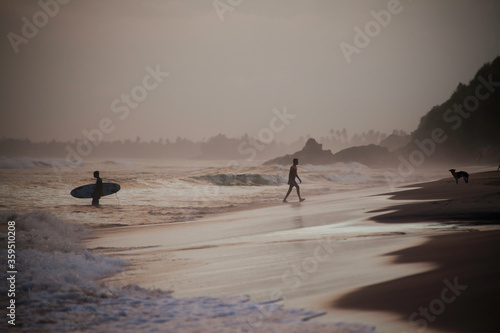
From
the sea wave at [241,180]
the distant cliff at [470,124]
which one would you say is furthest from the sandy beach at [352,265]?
the distant cliff at [470,124]

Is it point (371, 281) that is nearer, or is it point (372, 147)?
point (371, 281)

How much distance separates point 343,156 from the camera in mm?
104500

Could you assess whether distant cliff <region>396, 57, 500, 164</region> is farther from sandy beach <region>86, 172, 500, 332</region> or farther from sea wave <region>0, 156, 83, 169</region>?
sandy beach <region>86, 172, 500, 332</region>

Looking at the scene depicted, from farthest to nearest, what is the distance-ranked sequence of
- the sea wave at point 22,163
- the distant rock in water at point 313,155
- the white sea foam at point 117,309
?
the distant rock in water at point 313,155
the sea wave at point 22,163
the white sea foam at point 117,309

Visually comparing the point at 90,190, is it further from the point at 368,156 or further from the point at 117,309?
the point at 368,156

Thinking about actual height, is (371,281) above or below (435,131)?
below

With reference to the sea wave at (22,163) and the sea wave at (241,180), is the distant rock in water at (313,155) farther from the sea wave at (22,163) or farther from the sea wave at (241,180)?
the sea wave at (241,180)

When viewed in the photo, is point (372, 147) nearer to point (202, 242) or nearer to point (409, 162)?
point (409, 162)

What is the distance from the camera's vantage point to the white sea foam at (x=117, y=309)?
348cm

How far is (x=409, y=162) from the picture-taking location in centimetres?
10344

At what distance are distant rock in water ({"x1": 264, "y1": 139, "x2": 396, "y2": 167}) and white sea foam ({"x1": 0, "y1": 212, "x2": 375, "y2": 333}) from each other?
9098 cm

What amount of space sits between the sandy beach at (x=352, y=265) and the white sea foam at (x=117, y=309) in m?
0.23

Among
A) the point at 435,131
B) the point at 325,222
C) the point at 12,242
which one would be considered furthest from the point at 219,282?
the point at 435,131

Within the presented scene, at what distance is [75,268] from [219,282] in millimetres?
2229
